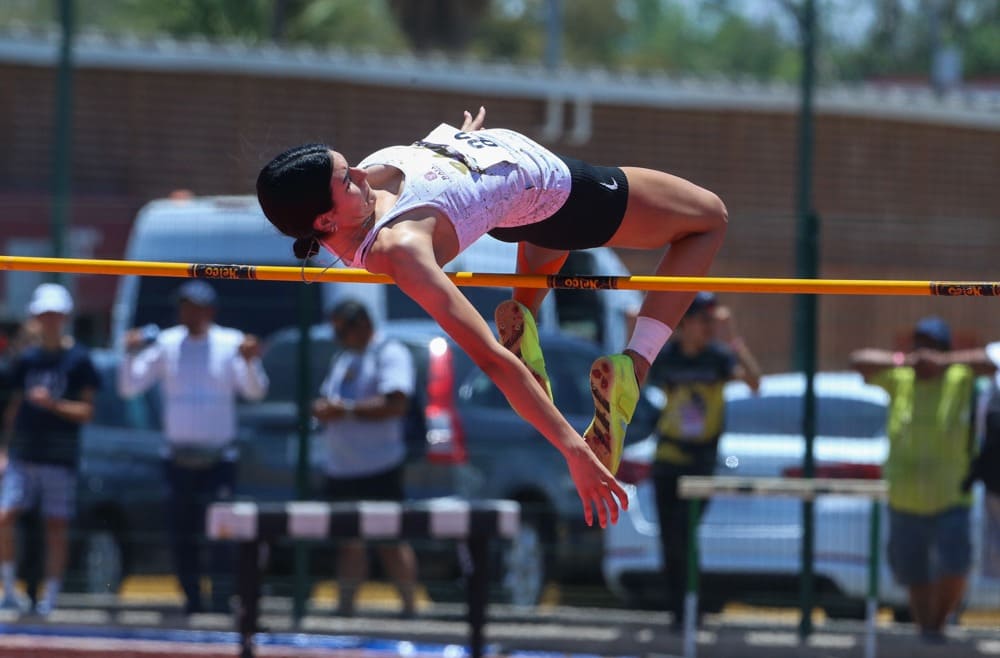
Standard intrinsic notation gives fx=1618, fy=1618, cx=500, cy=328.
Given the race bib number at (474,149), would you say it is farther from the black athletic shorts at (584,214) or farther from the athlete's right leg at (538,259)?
the athlete's right leg at (538,259)

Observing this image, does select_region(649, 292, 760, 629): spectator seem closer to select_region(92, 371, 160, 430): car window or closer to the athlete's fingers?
select_region(92, 371, 160, 430): car window

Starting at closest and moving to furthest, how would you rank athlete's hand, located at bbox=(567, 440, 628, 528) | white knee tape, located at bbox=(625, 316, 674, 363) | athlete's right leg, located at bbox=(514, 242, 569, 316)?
athlete's hand, located at bbox=(567, 440, 628, 528) < white knee tape, located at bbox=(625, 316, 674, 363) < athlete's right leg, located at bbox=(514, 242, 569, 316)

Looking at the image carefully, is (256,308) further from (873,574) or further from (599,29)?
(599,29)

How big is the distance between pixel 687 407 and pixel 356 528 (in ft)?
6.38

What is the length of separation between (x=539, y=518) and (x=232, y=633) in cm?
187

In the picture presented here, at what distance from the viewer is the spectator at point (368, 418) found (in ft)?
29.8

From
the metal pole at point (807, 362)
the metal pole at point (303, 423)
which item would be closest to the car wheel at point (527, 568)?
the metal pole at point (303, 423)

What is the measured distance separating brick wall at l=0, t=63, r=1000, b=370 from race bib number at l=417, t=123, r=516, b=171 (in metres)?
8.79

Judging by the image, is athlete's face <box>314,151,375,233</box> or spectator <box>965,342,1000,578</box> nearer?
athlete's face <box>314,151,375,233</box>

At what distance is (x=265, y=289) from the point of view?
33.3ft

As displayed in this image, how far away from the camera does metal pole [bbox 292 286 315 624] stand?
952 cm

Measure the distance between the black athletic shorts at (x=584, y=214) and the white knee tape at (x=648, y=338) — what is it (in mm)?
386

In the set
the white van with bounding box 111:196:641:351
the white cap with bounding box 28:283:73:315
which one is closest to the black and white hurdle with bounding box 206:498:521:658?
the white van with bounding box 111:196:641:351

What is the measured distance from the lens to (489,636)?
9.12 metres
